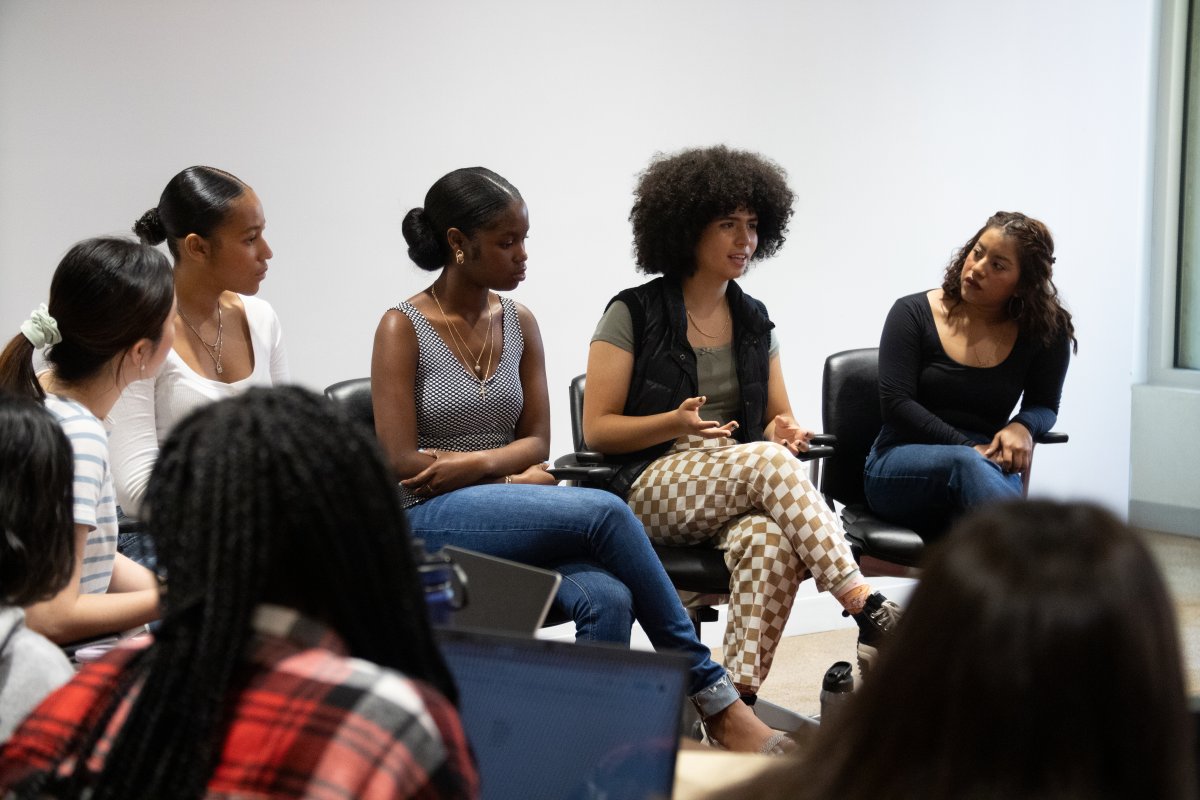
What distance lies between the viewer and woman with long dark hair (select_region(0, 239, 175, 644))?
2.05 metres

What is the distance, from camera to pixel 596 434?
3.14 metres

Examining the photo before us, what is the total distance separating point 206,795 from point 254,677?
9 cm

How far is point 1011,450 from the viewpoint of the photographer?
3.38 m

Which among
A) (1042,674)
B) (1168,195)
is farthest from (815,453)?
(1168,195)

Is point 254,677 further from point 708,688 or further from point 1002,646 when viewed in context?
point 708,688

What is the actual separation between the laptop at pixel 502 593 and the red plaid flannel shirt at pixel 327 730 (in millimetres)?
787

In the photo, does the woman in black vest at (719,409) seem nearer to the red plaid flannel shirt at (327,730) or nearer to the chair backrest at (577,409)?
the chair backrest at (577,409)

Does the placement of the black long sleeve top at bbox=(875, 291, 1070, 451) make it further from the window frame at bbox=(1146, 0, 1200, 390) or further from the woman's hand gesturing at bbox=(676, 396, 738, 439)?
the window frame at bbox=(1146, 0, 1200, 390)

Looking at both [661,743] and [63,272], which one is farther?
[63,272]

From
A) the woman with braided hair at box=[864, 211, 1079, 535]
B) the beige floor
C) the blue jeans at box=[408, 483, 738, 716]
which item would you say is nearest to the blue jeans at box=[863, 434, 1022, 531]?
the woman with braided hair at box=[864, 211, 1079, 535]

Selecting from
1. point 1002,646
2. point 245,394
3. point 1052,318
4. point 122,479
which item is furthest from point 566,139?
point 1002,646

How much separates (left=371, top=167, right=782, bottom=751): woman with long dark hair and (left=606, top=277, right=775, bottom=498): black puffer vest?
0.24 meters

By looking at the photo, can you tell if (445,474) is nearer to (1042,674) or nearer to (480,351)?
(480,351)

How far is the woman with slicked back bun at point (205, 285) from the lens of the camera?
2779mm
